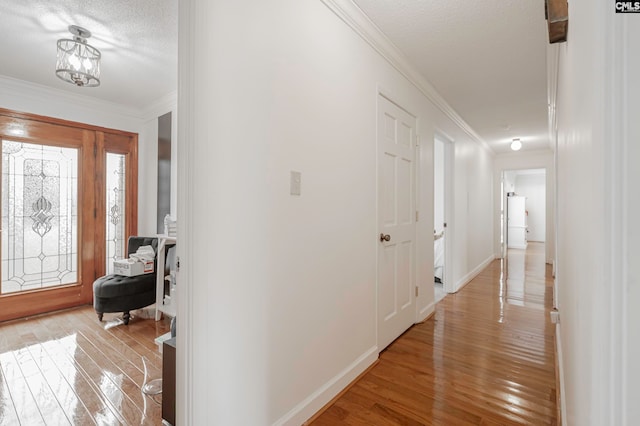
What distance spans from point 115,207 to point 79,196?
1.40 feet

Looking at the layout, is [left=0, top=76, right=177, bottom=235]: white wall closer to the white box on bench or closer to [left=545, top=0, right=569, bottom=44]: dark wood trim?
the white box on bench

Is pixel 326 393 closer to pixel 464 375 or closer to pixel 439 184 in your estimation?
pixel 464 375

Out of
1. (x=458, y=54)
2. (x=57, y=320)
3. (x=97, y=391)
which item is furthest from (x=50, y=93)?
(x=458, y=54)

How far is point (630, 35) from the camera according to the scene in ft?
1.32

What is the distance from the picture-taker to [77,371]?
85.2 inches

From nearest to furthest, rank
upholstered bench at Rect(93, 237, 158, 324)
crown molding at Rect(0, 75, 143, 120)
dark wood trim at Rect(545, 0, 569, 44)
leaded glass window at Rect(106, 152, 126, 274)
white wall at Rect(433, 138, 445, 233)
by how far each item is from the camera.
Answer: dark wood trim at Rect(545, 0, 569, 44) < upholstered bench at Rect(93, 237, 158, 324) < crown molding at Rect(0, 75, 143, 120) < leaded glass window at Rect(106, 152, 126, 274) < white wall at Rect(433, 138, 445, 233)

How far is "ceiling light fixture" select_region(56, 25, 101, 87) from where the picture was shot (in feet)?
7.52

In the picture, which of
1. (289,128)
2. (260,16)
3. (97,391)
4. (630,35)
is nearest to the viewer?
(630,35)

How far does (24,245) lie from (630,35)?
4.82 meters

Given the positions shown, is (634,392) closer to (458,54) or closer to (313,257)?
(313,257)

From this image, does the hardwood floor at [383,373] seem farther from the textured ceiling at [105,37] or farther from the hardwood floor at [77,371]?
the textured ceiling at [105,37]

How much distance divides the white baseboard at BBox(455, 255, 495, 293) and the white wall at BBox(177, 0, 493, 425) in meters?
2.63

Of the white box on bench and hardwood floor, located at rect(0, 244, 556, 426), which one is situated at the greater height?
the white box on bench

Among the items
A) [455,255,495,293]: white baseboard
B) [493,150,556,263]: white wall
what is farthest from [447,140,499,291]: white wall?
[493,150,556,263]: white wall
